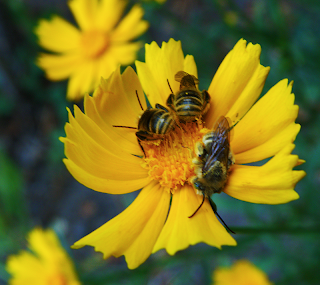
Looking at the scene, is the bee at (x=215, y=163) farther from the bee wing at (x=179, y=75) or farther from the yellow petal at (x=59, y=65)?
the yellow petal at (x=59, y=65)

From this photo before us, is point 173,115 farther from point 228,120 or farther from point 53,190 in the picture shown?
point 53,190

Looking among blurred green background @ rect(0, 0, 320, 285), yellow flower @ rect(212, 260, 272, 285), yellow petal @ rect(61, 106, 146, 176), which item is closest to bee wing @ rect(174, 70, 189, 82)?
yellow petal @ rect(61, 106, 146, 176)

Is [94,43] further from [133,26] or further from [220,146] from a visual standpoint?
[220,146]

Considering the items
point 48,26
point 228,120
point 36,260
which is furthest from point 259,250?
point 48,26

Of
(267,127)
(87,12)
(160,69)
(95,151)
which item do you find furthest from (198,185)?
(87,12)

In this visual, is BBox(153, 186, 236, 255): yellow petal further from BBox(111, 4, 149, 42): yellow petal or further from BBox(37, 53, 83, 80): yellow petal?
BBox(37, 53, 83, 80): yellow petal

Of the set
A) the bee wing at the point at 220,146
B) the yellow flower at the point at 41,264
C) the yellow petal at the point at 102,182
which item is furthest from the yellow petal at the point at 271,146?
the yellow flower at the point at 41,264
